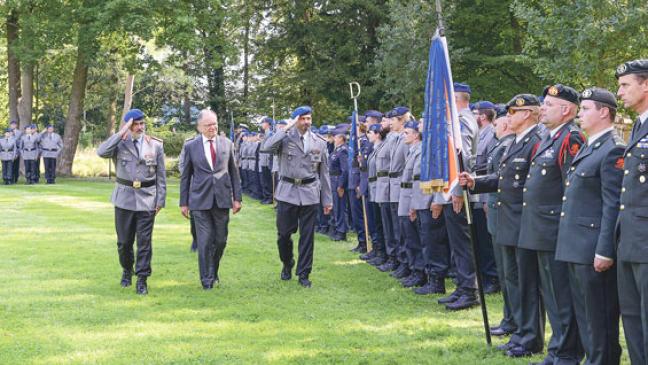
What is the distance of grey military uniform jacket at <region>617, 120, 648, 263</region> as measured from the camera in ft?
15.8

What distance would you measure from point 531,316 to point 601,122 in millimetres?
1941

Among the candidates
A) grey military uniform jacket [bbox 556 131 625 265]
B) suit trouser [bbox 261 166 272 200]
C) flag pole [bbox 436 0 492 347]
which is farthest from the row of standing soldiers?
grey military uniform jacket [bbox 556 131 625 265]

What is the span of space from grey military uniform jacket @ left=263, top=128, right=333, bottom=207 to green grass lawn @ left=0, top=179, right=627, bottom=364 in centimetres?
116

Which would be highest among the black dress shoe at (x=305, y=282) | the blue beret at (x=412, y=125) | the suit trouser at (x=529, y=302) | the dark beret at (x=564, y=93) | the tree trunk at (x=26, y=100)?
the tree trunk at (x=26, y=100)

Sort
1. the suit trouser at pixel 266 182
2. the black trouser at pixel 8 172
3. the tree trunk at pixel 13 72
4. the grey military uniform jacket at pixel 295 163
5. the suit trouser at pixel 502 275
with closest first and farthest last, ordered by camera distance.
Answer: the suit trouser at pixel 502 275, the grey military uniform jacket at pixel 295 163, the suit trouser at pixel 266 182, the black trouser at pixel 8 172, the tree trunk at pixel 13 72

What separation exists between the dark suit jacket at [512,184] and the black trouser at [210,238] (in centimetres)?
433

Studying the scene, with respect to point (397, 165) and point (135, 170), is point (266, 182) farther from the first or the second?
point (135, 170)

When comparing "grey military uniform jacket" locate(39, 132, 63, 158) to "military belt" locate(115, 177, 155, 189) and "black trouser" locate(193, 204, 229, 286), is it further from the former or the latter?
"black trouser" locate(193, 204, 229, 286)

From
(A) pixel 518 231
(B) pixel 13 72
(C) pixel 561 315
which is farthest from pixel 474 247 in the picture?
(B) pixel 13 72

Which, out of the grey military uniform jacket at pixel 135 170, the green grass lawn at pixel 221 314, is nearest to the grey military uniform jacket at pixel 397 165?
the green grass lawn at pixel 221 314

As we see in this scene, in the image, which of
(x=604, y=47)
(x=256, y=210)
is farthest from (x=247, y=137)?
(x=604, y=47)

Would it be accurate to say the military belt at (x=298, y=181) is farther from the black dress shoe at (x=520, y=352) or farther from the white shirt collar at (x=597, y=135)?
the white shirt collar at (x=597, y=135)

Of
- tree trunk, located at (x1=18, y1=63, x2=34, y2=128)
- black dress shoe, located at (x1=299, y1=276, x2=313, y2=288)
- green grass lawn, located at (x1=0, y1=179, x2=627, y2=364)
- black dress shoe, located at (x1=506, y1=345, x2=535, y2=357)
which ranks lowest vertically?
green grass lawn, located at (x1=0, y1=179, x2=627, y2=364)

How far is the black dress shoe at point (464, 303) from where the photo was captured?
28.4 feet
